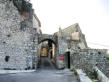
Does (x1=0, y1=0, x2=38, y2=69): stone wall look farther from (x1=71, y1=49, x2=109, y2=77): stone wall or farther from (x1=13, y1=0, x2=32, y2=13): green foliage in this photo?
(x1=71, y1=49, x2=109, y2=77): stone wall

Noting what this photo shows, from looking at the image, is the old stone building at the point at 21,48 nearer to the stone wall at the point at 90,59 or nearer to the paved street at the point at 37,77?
the stone wall at the point at 90,59

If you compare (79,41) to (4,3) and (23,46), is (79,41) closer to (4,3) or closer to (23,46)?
(23,46)

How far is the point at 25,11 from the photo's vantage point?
39.3 ft

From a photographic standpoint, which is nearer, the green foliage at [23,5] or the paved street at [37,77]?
the paved street at [37,77]

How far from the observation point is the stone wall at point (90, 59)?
10156 millimetres

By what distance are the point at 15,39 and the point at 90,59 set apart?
833 cm

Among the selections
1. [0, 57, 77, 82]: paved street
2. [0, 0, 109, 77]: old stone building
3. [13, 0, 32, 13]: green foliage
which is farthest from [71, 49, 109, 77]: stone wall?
[13, 0, 32, 13]: green foliage

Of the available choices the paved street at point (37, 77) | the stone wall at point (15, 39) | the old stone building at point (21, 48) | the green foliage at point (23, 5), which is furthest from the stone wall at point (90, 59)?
Result: the green foliage at point (23, 5)

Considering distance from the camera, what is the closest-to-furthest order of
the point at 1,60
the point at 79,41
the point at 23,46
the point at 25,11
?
the point at 1,60
the point at 23,46
the point at 25,11
the point at 79,41

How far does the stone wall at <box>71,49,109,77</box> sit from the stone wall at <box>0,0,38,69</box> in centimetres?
456

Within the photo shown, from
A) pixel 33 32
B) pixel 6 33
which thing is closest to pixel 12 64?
pixel 6 33

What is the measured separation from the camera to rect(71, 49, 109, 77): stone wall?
1016 cm

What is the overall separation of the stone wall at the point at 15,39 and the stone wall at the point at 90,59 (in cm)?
456

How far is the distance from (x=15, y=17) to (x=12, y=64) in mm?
5137
